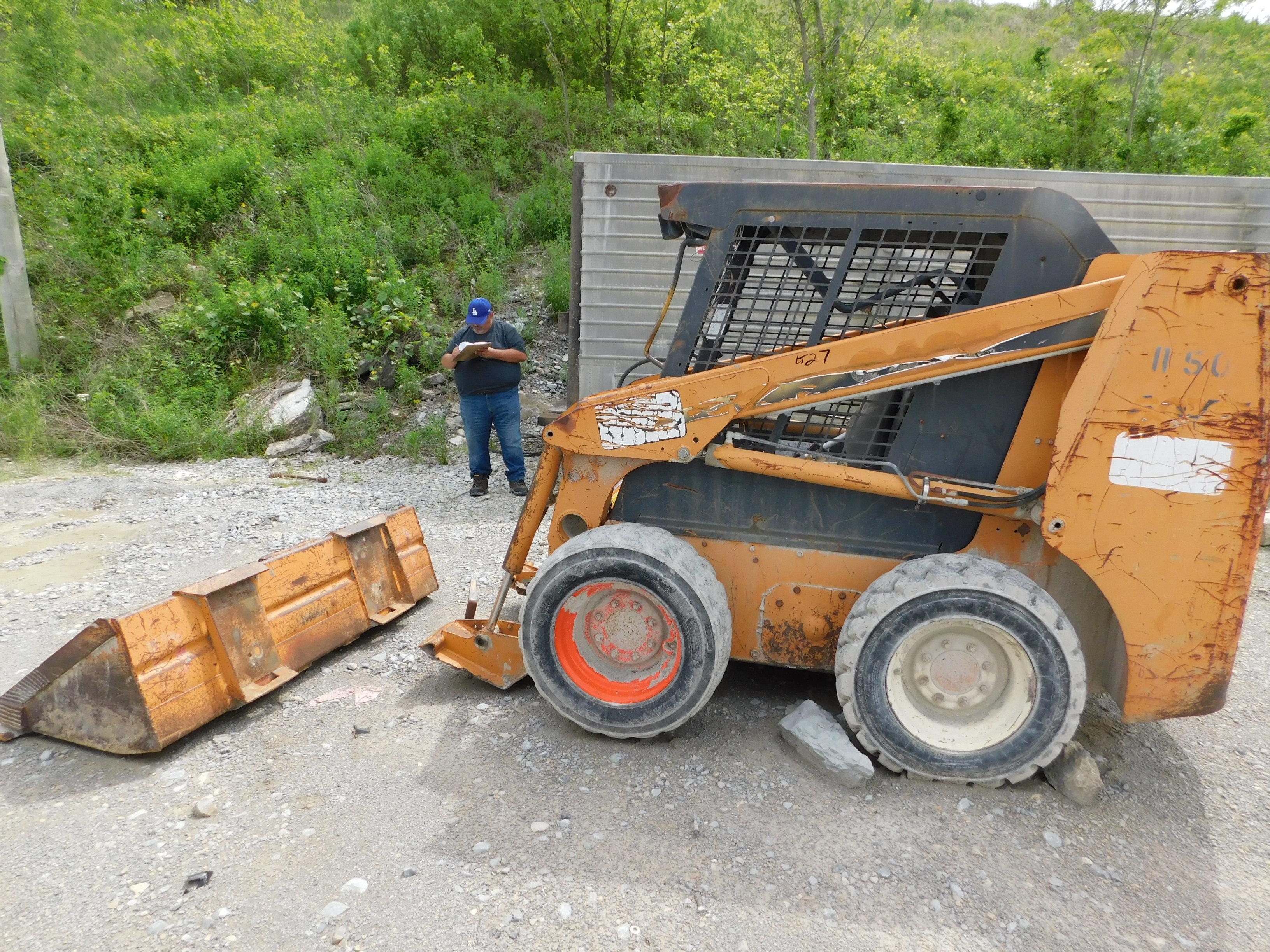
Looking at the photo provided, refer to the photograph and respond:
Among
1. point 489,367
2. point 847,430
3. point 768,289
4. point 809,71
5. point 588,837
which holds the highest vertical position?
point 809,71

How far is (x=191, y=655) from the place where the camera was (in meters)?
3.31

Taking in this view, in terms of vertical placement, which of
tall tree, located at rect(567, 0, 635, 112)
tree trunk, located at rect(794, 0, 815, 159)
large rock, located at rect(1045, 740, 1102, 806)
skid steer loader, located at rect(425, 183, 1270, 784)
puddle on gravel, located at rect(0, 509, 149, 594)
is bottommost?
puddle on gravel, located at rect(0, 509, 149, 594)

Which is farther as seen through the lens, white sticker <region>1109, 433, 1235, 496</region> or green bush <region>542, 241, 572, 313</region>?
green bush <region>542, 241, 572, 313</region>

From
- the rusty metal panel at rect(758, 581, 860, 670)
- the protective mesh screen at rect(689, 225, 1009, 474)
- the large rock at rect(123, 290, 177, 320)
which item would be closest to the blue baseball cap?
the protective mesh screen at rect(689, 225, 1009, 474)

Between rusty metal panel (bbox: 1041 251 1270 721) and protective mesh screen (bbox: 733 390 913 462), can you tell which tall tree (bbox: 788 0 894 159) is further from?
rusty metal panel (bbox: 1041 251 1270 721)

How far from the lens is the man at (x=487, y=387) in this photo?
657 centimetres

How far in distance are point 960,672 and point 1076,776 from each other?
1.77 ft

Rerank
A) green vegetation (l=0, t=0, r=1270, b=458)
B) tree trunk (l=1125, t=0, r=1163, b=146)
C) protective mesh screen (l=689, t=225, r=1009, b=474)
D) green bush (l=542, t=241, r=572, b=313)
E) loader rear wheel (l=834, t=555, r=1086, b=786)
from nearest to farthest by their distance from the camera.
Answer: loader rear wheel (l=834, t=555, r=1086, b=786), protective mesh screen (l=689, t=225, r=1009, b=474), green vegetation (l=0, t=0, r=1270, b=458), green bush (l=542, t=241, r=572, b=313), tree trunk (l=1125, t=0, r=1163, b=146)

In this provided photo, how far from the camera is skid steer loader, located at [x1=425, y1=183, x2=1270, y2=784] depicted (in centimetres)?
278

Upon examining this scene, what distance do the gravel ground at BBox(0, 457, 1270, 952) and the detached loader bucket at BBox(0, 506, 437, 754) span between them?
13cm

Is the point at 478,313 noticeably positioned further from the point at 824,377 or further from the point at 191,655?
the point at 824,377

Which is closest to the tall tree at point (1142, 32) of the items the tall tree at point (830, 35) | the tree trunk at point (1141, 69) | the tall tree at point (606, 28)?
the tree trunk at point (1141, 69)

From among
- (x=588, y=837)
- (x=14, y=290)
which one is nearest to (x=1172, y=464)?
(x=588, y=837)

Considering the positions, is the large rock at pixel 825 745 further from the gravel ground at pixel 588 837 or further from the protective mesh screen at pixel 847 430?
the protective mesh screen at pixel 847 430
